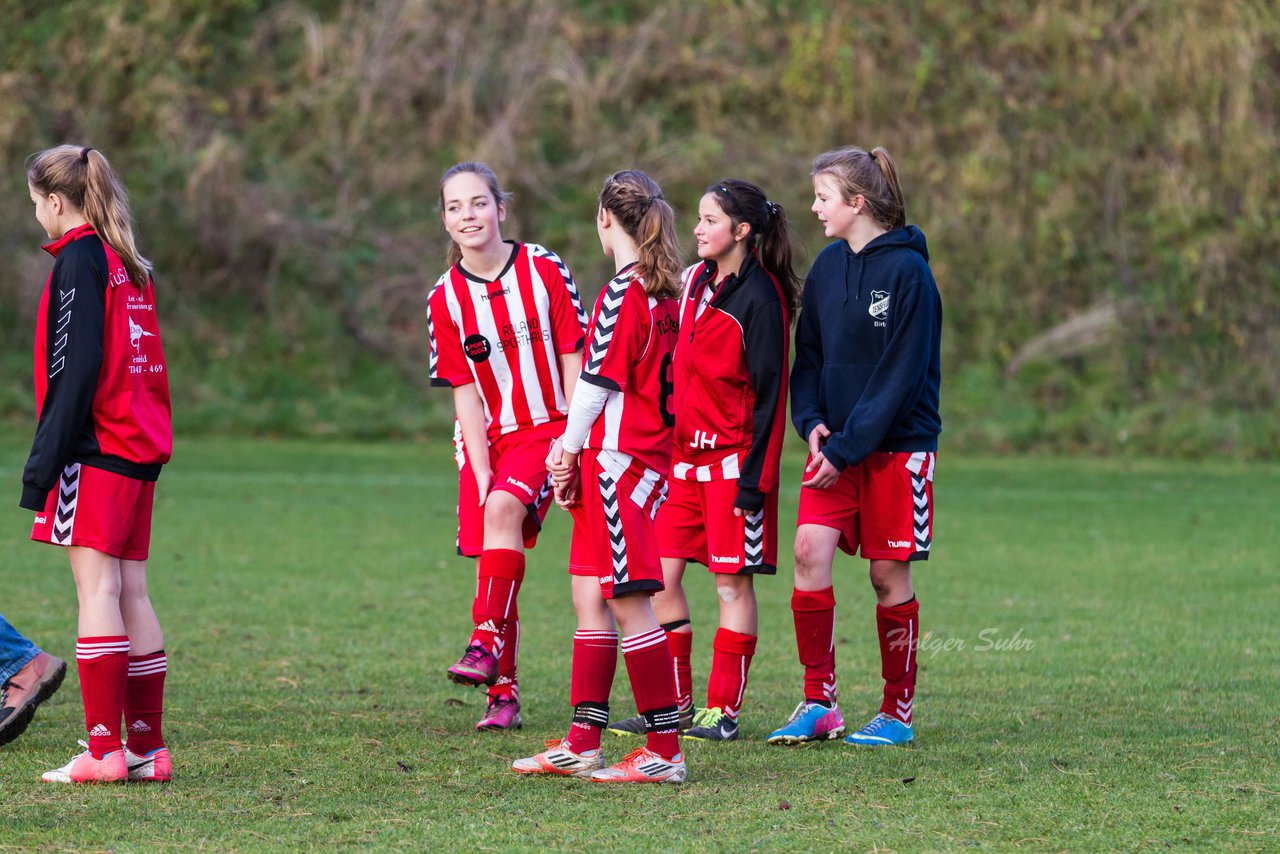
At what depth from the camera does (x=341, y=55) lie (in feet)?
69.6

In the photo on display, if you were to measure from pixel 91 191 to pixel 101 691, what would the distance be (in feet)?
4.72

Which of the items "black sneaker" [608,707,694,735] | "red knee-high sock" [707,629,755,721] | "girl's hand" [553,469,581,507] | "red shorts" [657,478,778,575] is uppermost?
"girl's hand" [553,469,581,507]

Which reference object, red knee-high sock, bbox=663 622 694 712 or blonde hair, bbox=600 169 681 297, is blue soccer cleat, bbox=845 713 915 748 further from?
blonde hair, bbox=600 169 681 297

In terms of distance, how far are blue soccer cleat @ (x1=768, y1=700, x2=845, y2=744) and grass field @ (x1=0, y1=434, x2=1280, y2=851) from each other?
0.08 m

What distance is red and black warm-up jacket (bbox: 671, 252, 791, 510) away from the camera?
5.32 m

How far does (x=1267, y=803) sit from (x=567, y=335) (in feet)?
9.05

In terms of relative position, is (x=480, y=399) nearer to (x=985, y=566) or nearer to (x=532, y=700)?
(x=532, y=700)

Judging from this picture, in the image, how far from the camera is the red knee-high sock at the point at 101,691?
15.2 feet

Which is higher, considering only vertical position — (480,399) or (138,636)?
(480,399)

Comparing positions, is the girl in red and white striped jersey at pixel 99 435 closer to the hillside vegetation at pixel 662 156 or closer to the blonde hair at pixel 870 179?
the blonde hair at pixel 870 179

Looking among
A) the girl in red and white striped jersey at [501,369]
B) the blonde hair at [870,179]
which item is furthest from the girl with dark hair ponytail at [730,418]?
the girl in red and white striped jersey at [501,369]

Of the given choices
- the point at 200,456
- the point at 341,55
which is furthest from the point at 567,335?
the point at 341,55

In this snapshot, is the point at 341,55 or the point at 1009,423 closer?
the point at 1009,423

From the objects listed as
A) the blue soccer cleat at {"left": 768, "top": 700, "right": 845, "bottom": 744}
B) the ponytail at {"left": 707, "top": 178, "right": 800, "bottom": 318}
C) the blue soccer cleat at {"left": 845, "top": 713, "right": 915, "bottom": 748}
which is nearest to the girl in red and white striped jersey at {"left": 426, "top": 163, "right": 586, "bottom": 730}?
the ponytail at {"left": 707, "top": 178, "right": 800, "bottom": 318}
